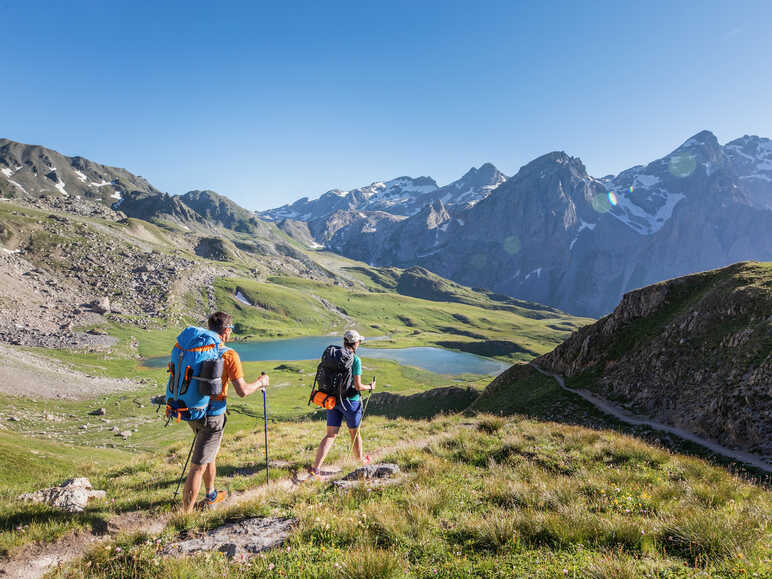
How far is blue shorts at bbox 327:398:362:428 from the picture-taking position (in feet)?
33.9

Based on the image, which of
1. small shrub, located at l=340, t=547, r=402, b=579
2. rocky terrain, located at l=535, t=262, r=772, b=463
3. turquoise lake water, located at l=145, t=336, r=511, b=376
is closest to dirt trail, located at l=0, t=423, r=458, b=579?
small shrub, located at l=340, t=547, r=402, b=579

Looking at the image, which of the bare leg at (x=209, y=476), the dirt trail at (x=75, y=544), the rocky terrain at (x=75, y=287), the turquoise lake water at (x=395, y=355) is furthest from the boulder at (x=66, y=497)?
the turquoise lake water at (x=395, y=355)

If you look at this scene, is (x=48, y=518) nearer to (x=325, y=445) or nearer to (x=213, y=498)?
(x=213, y=498)

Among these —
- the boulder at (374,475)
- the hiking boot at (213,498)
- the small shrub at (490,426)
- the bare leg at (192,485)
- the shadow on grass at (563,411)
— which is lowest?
the shadow on grass at (563,411)

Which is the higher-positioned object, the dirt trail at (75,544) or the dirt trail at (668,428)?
the dirt trail at (75,544)

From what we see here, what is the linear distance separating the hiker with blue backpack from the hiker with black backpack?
2414 millimetres

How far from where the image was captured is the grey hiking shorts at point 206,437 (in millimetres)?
7613

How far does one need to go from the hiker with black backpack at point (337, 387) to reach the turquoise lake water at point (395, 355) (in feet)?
440

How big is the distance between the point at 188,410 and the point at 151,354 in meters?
142

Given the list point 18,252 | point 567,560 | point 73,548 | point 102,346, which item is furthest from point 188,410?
point 18,252

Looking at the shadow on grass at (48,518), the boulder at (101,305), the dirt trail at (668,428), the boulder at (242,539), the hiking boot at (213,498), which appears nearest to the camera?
the boulder at (242,539)

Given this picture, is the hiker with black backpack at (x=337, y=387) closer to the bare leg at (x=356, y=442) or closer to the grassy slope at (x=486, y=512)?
the bare leg at (x=356, y=442)

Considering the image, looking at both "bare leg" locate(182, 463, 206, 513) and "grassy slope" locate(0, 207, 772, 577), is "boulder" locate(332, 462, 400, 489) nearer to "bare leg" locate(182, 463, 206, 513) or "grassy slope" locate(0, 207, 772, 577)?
"grassy slope" locate(0, 207, 772, 577)

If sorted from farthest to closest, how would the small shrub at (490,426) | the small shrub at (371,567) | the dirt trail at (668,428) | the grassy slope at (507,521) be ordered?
the dirt trail at (668,428) → the small shrub at (490,426) → the grassy slope at (507,521) → the small shrub at (371,567)
